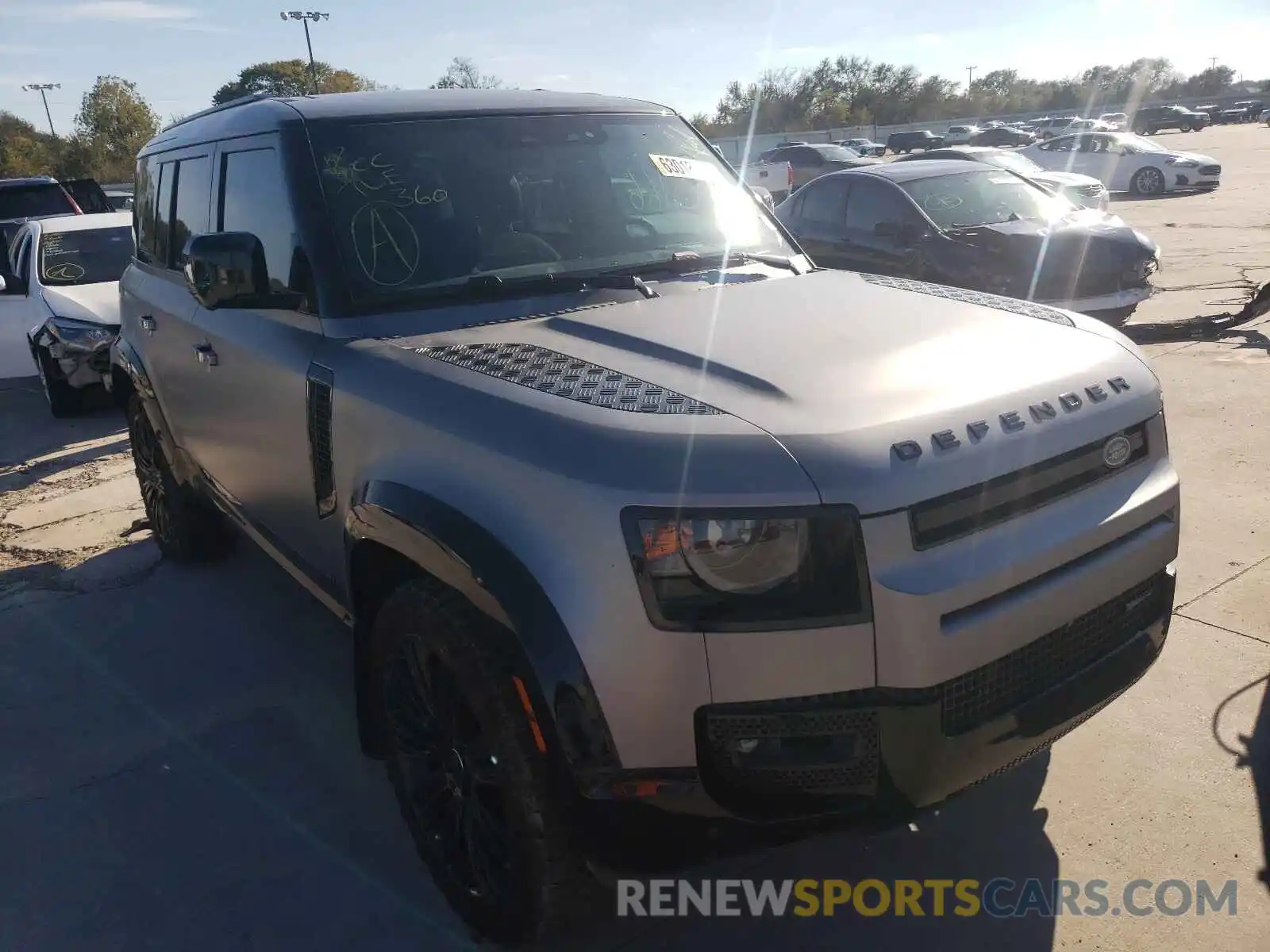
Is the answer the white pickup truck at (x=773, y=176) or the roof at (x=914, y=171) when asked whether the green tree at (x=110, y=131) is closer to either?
the white pickup truck at (x=773, y=176)

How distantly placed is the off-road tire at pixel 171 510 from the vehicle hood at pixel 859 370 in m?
2.71

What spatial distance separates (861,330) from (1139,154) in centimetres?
2455

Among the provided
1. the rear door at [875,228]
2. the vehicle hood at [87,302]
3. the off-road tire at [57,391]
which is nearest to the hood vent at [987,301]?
the rear door at [875,228]

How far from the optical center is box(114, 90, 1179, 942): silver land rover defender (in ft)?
6.22

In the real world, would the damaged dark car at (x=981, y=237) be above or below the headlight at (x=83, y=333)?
above

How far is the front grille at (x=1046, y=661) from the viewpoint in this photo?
200cm

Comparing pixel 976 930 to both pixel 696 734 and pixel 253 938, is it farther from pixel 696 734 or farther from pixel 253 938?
pixel 253 938

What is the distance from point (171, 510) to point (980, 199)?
757 cm

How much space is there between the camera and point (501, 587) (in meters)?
2.02

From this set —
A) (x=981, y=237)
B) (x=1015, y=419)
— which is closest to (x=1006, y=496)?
(x=1015, y=419)

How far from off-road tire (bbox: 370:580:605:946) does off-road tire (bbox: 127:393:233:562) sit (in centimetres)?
285

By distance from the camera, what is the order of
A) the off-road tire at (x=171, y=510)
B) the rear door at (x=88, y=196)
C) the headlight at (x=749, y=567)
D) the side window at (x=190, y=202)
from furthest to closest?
the rear door at (x=88, y=196), the off-road tire at (x=171, y=510), the side window at (x=190, y=202), the headlight at (x=749, y=567)

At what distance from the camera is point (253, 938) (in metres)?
2.62

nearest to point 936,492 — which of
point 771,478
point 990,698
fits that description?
point 771,478
